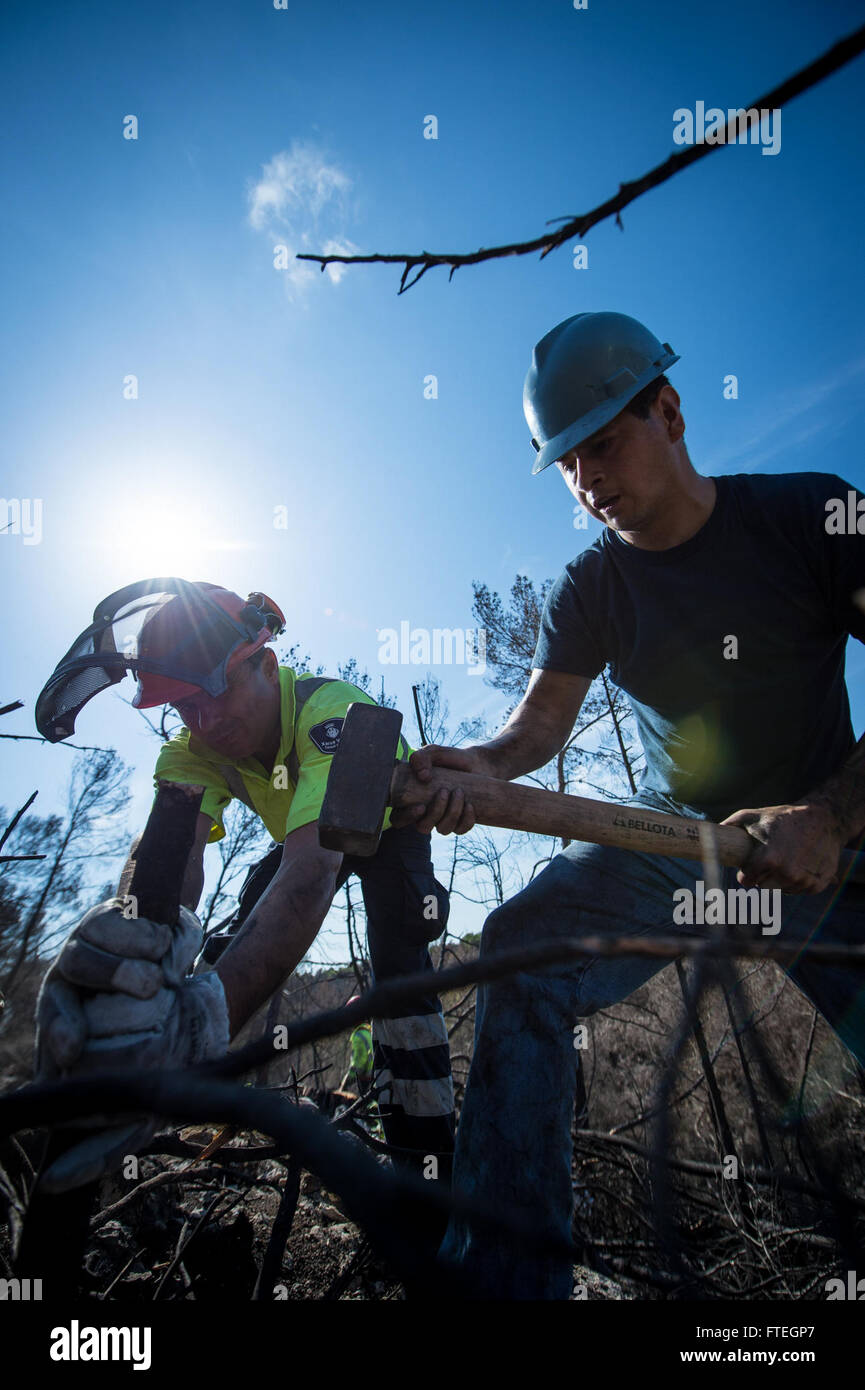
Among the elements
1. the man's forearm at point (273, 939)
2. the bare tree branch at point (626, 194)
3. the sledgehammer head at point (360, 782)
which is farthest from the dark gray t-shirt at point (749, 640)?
the bare tree branch at point (626, 194)

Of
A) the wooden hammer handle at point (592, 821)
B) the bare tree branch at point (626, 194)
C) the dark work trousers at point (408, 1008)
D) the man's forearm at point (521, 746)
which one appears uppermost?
the bare tree branch at point (626, 194)

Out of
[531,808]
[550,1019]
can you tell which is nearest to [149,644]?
[531,808]

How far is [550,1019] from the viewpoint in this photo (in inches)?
71.2

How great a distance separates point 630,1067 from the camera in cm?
A: 747

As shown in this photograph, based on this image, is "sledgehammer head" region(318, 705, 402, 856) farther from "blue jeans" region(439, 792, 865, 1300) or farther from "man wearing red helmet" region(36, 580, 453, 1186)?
"blue jeans" region(439, 792, 865, 1300)

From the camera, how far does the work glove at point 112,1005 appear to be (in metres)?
1.04

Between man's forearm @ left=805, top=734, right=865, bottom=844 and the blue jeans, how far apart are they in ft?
0.86

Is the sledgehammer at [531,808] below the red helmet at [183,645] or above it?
below

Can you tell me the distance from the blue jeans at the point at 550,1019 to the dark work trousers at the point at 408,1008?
0.80m

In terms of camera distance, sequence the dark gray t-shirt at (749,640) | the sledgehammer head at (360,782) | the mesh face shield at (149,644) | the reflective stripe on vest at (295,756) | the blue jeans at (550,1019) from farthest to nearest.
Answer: the reflective stripe on vest at (295,756)
the mesh face shield at (149,644)
the dark gray t-shirt at (749,640)
the sledgehammer head at (360,782)
the blue jeans at (550,1019)

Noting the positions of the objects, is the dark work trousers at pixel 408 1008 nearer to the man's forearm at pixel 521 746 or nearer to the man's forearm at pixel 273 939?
the man's forearm at pixel 521 746

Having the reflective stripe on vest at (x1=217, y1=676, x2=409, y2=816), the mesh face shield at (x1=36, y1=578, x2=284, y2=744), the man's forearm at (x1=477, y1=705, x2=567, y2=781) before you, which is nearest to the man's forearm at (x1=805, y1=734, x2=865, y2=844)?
the man's forearm at (x1=477, y1=705, x2=567, y2=781)
